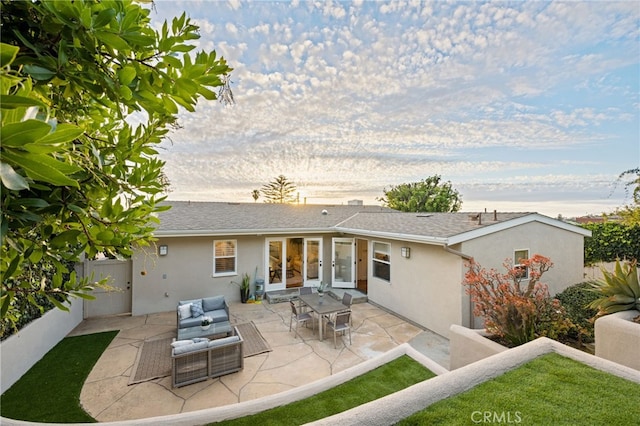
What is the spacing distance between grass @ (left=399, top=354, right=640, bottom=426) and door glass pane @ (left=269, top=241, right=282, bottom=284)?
32.0 ft

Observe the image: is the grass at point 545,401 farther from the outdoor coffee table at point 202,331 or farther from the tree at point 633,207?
the tree at point 633,207

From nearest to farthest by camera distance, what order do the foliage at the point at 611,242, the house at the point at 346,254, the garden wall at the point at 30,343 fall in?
the garden wall at the point at 30,343 < the house at the point at 346,254 < the foliage at the point at 611,242

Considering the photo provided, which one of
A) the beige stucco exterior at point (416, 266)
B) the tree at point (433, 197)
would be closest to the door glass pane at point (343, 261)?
the beige stucco exterior at point (416, 266)

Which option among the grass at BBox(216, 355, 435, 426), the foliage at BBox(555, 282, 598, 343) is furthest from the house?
the grass at BBox(216, 355, 435, 426)

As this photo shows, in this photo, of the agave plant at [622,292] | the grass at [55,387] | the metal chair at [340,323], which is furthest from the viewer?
the metal chair at [340,323]

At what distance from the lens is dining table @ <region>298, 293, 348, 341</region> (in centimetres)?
749

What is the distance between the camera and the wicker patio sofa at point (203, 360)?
5.43m

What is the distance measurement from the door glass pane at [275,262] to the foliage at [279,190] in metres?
24.4

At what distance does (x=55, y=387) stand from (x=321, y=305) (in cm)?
613

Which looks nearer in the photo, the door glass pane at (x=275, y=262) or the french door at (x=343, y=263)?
the door glass pane at (x=275, y=262)

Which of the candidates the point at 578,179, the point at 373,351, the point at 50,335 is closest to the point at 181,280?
the point at 50,335

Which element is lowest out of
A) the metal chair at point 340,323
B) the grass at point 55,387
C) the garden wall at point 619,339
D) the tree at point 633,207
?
the grass at point 55,387

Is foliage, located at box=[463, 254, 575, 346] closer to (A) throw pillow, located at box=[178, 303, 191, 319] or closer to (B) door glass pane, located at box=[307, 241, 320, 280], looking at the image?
(A) throw pillow, located at box=[178, 303, 191, 319]

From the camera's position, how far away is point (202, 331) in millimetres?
7105
